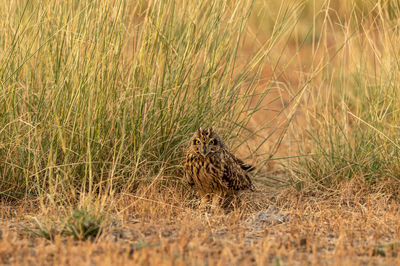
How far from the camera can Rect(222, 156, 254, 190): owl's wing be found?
487 centimetres

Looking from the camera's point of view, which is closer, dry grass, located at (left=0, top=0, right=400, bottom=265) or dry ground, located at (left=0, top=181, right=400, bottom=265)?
dry ground, located at (left=0, top=181, right=400, bottom=265)

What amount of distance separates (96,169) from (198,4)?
169 cm

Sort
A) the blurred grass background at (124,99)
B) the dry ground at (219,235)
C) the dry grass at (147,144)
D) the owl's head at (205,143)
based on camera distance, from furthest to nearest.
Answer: the blurred grass background at (124,99)
the owl's head at (205,143)
the dry grass at (147,144)
the dry ground at (219,235)

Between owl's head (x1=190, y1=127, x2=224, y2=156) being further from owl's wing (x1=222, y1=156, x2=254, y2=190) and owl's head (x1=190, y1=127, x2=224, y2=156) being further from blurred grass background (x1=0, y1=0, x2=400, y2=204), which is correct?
blurred grass background (x1=0, y1=0, x2=400, y2=204)

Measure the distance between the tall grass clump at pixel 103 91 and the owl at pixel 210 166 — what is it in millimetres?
291

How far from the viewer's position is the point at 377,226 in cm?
414

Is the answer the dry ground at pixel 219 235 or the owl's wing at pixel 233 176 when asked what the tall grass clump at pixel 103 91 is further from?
the owl's wing at pixel 233 176

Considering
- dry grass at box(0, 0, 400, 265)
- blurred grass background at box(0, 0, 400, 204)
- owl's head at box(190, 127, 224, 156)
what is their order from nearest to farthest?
dry grass at box(0, 0, 400, 265)
owl's head at box(190, 127, 224, 156)
blurred grass background at box(0, 0, 400, 204)

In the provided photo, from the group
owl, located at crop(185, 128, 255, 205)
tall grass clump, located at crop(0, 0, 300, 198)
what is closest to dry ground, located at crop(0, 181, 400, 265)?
owl, located at crop(185, 128, 255, 205)

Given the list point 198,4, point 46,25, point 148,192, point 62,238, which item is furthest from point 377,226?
point 46,25

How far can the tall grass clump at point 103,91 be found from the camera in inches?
190

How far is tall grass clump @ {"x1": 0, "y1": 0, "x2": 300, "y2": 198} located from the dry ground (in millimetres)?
346

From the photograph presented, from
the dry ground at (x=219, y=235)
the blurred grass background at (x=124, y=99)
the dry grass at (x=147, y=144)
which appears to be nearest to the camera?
the dry ground at (x=219, y=235)

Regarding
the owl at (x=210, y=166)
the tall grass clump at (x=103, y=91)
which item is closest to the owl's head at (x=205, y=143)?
the owl at (x=210, y=166)
